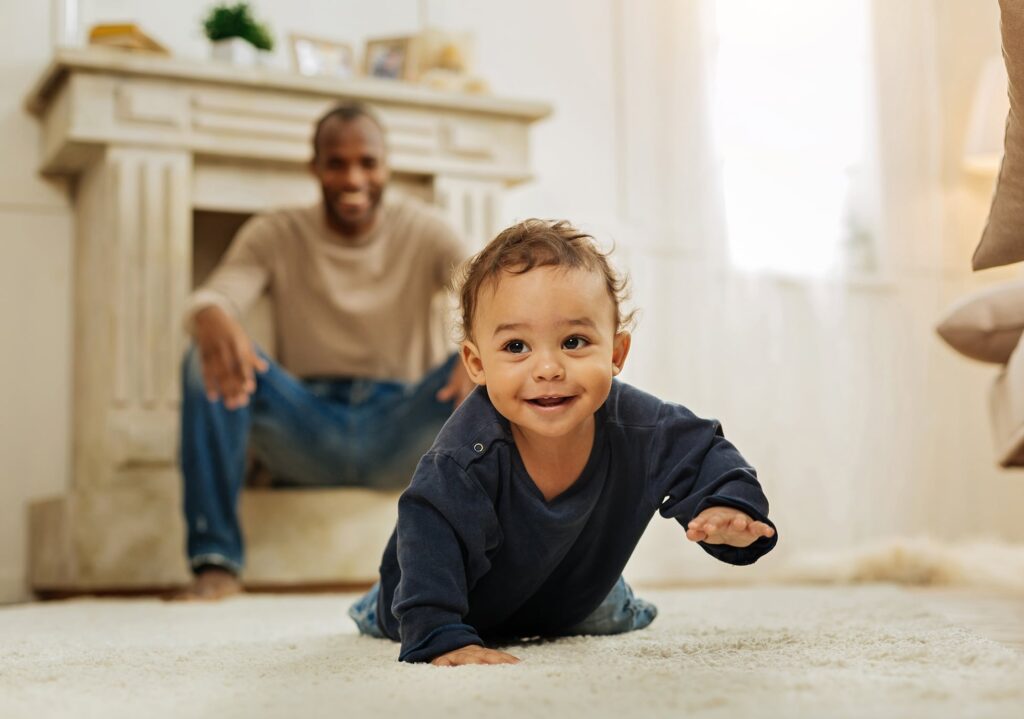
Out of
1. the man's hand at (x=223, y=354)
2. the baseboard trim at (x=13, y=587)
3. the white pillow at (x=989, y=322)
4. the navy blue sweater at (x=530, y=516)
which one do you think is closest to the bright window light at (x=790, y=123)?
the white pillow at (x=989, y=322)

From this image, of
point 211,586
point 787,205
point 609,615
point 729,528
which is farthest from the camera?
point 787,205

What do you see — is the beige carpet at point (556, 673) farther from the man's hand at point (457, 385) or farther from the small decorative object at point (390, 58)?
the small decorative object at point (390, 58)

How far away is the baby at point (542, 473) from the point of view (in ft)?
3.54

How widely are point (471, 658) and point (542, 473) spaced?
237mm

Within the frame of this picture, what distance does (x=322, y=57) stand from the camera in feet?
9.72

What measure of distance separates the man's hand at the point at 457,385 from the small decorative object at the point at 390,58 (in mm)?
970

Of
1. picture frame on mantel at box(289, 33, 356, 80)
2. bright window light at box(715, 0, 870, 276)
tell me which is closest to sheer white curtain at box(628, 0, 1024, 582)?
bright window light at box(715, 0, 870, 276)

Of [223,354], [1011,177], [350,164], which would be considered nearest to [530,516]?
[1011,177]

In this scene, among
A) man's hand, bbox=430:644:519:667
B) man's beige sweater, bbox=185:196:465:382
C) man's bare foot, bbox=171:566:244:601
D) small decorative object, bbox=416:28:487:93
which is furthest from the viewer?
small decorative object, bbox=416:28:487:93

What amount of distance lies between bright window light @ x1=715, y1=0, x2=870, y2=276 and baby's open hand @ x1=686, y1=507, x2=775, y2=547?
2551 millimetres

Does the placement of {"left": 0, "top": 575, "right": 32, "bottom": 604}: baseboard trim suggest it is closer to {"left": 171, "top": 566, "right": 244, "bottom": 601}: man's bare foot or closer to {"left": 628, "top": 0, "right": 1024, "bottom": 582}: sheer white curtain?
{"left": 171, "top": 566, "right": 244, "bottom": 601}: man's bare foot

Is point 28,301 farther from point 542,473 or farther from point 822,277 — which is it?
point 822,277

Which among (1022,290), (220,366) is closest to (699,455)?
(1022,290)

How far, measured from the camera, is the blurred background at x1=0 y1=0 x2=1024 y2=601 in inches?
135
